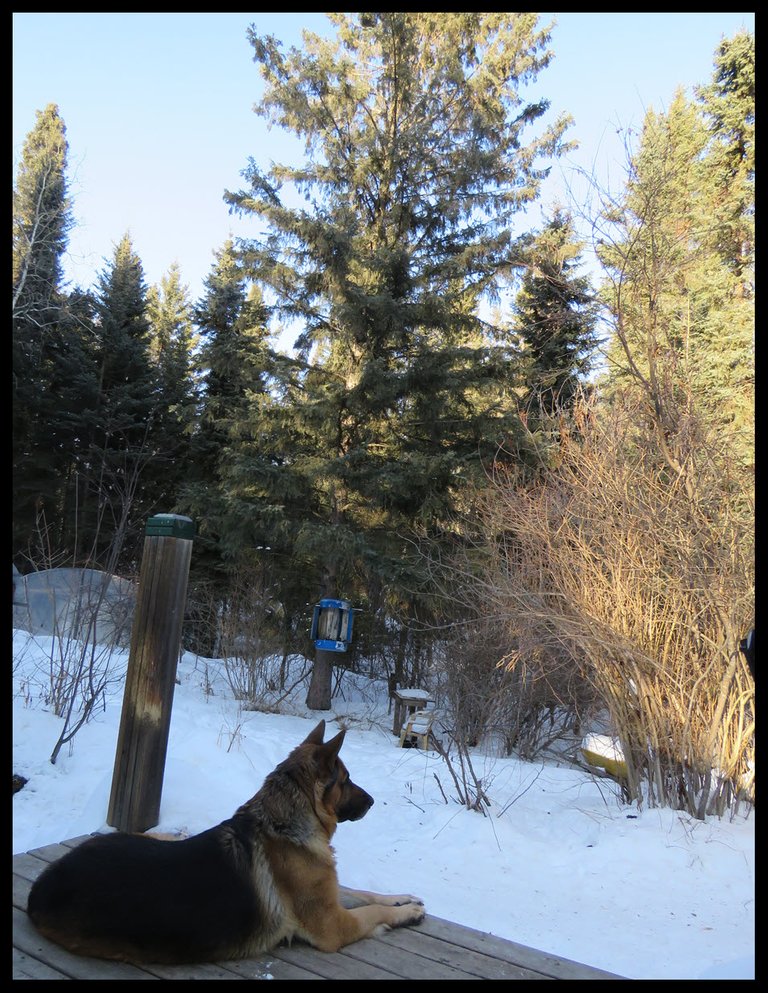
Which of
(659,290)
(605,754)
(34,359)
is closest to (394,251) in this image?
(659,290)

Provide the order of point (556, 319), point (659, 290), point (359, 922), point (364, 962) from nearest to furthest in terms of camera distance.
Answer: point (364, 962) < point (359, 922) < point (659, 290) < point (556, 319)

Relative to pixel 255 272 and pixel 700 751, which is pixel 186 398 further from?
pixel 700 751

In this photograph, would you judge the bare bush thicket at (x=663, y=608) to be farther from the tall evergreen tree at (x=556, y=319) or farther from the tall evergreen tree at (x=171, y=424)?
the tall evergreen tree at (x=171, y=424)

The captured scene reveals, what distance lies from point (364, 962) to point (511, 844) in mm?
2622

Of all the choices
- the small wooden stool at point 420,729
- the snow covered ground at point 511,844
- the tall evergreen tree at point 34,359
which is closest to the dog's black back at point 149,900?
the snow covered ground at point 511,844

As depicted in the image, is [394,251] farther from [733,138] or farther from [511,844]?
[733,138]

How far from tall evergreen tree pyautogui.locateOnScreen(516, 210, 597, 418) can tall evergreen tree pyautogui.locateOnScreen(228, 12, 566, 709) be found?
61 centimetres

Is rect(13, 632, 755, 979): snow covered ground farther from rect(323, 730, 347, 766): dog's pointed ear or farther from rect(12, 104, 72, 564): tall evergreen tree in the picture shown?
rect(12, 104, 72, 564): tall evergreen tree

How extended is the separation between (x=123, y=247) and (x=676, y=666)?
87.9 feet

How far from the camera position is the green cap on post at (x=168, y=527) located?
4.11 meters

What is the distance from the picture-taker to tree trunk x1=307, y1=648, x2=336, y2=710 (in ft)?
38.2

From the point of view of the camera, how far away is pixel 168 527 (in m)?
4.11

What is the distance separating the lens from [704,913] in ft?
13.2
